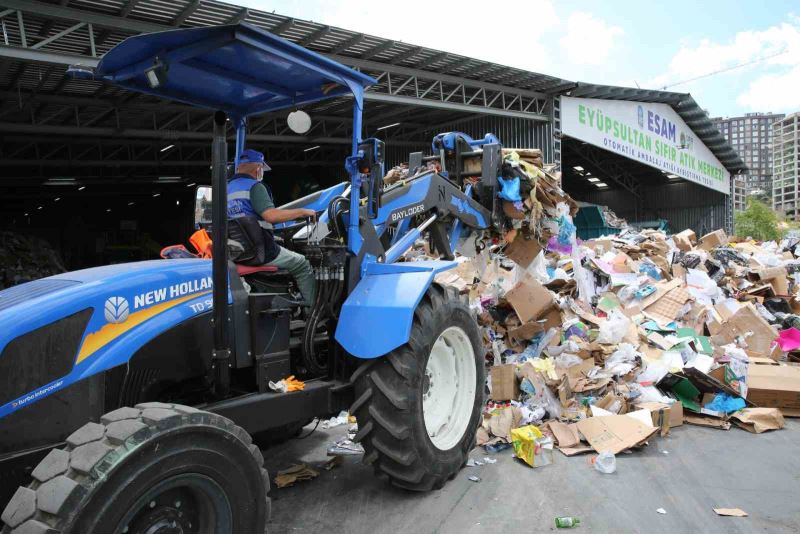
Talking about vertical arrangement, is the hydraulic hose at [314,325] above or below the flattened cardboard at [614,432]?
above

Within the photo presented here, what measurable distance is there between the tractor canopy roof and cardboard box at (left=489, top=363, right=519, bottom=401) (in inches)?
117

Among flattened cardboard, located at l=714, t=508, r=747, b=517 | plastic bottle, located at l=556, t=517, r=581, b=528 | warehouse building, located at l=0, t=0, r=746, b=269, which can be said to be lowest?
flattened cardboard, located at l=714, t=508, r=747, b=517

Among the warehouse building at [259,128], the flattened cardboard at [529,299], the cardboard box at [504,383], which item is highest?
the warehouse building at [259,128]

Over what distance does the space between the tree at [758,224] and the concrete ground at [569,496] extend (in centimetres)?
4336

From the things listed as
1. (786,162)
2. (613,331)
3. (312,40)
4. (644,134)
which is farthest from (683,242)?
(786,162)

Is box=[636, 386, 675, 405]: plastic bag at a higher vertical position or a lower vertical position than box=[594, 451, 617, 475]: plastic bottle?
higher

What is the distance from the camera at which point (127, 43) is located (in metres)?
2.56

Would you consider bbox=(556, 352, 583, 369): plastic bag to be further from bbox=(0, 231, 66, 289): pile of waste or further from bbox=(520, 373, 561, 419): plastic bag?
bbox=(0, 231, 66, 289): pile of waste

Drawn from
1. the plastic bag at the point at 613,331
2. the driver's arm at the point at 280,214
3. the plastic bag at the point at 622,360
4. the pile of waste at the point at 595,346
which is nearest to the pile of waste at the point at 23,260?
the pile of waste at the point at 595,346

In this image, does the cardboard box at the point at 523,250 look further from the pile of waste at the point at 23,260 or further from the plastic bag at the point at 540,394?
the pile of waste at the point at 23,260

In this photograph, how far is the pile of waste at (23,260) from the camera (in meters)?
14.7

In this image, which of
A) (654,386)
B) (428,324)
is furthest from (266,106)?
(654,386)

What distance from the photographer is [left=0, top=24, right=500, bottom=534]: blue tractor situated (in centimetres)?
215

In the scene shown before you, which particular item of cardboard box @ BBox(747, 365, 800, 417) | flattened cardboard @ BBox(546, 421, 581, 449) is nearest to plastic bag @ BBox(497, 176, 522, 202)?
flattened cardboard @ BBox(546, 421, 581, 449)
